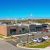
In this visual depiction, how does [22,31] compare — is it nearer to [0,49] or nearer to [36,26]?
[36,26]

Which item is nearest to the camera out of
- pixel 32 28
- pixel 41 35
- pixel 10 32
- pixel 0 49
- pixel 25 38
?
pixel 0 49

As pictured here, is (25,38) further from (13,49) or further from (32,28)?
(32,28)

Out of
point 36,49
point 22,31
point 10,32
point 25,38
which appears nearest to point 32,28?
point 22,31

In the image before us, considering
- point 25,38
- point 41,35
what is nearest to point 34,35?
point 41,35

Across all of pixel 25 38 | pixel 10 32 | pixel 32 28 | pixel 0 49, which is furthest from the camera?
pixel 32 28

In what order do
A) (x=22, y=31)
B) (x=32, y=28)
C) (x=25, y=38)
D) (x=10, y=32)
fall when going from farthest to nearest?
(x=32, y=28), (x=22, y=31), (x=10, y=32), (x=25, y=38)

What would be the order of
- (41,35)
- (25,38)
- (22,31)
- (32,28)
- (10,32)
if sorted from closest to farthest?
(25,38), (41,35), (10,32), (22,31), (32,28)

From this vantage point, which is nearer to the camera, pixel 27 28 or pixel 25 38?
pixel 25 38

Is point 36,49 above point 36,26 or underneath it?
underneath

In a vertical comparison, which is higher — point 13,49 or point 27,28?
point 27,28
